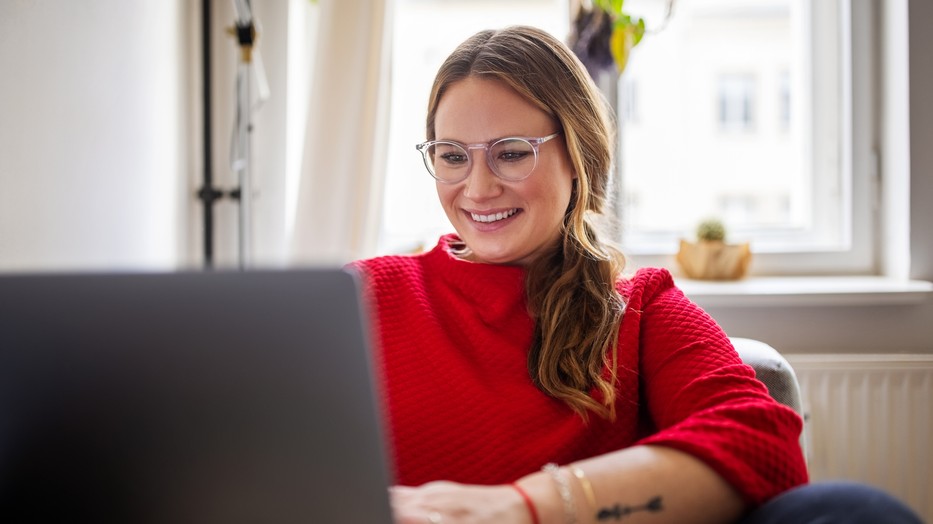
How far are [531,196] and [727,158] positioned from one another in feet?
4.78

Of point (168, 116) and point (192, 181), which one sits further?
point (192, 181)

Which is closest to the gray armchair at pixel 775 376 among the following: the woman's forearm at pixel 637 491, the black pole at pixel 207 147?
the woman's forearm at pixel 637 491

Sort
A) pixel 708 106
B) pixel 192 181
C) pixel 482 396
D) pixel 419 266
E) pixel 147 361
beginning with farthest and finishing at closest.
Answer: pixel 708 106 < pixel 192 181 < pixel 419 266 < pixel 482 396 < pixel 147 361

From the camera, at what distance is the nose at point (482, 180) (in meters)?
1.13

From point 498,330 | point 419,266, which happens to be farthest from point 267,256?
point 498,330

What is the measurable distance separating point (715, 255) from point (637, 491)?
1.36m

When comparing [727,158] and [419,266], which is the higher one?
[727,158]

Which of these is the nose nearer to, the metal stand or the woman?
the woman

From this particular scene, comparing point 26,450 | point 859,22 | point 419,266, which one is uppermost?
point 859,22

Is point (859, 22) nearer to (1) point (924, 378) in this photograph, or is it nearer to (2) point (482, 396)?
(1) point (924, 378)

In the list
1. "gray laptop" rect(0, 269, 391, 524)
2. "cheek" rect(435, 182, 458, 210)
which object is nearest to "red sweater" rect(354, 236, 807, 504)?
"cheek" rect(435, 182, 458, 210)

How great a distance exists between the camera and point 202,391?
509 mm

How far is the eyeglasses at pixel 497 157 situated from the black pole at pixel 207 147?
0.84 metres

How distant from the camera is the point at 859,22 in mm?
2023
